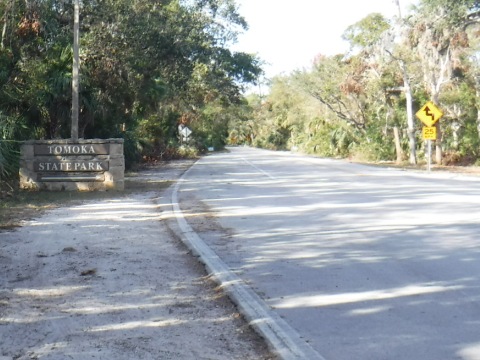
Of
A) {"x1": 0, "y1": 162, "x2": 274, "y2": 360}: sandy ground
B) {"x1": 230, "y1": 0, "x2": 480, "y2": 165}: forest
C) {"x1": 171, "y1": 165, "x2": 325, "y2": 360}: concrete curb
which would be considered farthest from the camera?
Result: {"x1": 230, "y1": 0, "x2": 480, "y2": 165}: forest

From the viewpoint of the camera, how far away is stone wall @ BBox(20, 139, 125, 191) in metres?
21.3

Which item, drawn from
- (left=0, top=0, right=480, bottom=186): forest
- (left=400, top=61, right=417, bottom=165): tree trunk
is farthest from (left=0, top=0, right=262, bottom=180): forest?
(left=400, top=61, right=417, bottom=165): tree trunk

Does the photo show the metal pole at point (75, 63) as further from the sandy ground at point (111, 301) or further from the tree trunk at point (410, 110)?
the tree trunk at point (410, 110)

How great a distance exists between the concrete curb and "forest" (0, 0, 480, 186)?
9140mm

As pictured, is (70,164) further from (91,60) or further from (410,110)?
(410,110)

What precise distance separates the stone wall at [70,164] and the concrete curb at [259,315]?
11158mm

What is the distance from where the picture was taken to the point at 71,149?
2138 cm

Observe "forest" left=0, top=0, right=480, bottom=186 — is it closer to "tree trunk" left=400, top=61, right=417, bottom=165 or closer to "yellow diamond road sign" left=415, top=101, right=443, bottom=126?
"tree trunk" left=400, top=61, right=417, bottom=165

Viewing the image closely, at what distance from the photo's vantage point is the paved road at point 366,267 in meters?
6.27

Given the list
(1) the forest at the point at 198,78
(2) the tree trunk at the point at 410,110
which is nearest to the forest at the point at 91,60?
(1) the forest at the point at 198,78

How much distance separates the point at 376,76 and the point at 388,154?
302 inches

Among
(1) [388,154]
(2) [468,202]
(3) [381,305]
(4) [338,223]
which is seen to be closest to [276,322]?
(3) [381,305]

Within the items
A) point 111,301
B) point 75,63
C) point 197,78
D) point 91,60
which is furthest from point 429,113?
point 111,301

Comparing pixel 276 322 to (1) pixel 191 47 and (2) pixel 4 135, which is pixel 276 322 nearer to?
(2) pixel 4 135
